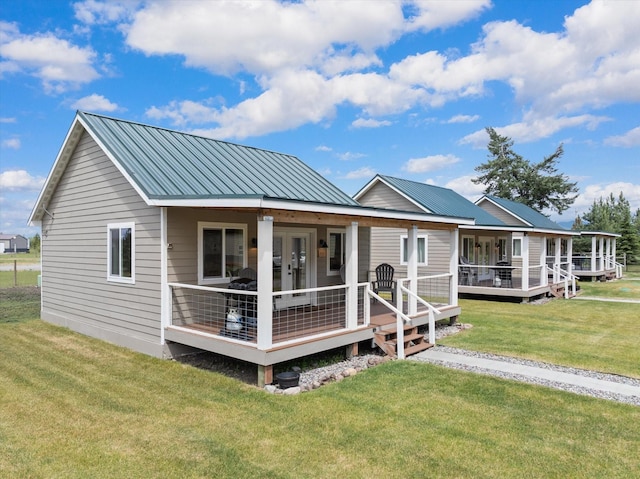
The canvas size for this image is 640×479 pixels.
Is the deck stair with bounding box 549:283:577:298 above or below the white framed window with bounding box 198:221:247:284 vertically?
below

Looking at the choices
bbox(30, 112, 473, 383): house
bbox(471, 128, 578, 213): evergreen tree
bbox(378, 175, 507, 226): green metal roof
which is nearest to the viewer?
bbox(30, 112, 473, 383): house

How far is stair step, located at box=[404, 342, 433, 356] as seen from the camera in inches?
351

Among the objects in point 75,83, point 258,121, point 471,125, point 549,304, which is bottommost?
point 549,304

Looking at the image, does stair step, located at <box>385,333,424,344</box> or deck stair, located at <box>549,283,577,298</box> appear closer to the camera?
stair step, located at <box>385,333,424,344</box>

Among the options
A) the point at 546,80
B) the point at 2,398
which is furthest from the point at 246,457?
the point at 546,80

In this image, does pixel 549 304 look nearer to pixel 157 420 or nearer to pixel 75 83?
pixel 157 420

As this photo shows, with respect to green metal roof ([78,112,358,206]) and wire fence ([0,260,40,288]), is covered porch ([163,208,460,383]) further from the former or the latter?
wire fence ([0,260,40,288])

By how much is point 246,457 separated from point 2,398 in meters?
4.18

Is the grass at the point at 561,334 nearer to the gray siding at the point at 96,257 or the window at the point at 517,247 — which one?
the gray siding at the point at 96,257

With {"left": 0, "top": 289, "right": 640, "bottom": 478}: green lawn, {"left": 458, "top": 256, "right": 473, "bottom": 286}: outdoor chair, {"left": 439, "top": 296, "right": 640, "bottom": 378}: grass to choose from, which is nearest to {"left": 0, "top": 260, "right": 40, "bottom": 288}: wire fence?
{"left": 0, "top": 289, "right": 640, "bottom": 478}: green lawn

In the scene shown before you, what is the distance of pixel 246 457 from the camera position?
15.1ft

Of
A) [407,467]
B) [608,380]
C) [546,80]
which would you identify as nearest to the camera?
[407,467]

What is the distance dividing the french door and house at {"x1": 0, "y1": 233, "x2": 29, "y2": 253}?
111563 millimetres

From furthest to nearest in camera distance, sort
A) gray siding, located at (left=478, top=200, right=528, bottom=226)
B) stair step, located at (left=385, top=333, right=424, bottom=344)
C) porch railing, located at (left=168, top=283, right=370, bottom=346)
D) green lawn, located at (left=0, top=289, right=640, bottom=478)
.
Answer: gray siding, located at (left=478, top=200, right=528, bottom=226), stair step, located at (left=385, top=333, right=424, bottom=344), porch railing, located at (left=168, top=283, right=370, bottom=346), green lawn, located at (left=0, top=289, right=640, bottom=478)
